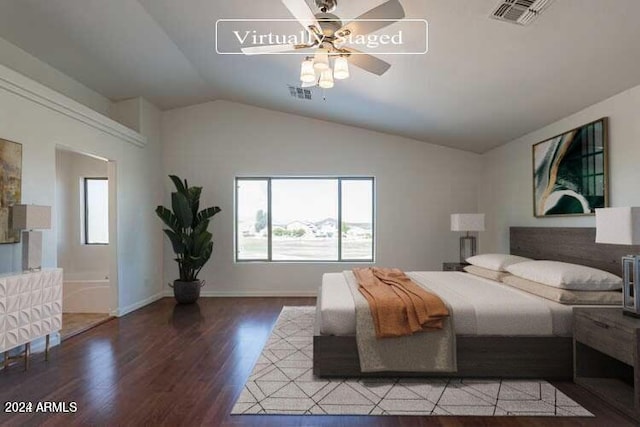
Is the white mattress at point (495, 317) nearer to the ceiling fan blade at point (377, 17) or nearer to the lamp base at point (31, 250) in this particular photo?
the ceiling fan blade at point (377, 17)

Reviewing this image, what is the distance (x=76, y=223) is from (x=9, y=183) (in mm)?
3212

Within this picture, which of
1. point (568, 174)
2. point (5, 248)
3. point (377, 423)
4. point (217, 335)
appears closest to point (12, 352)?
point (5, 248)

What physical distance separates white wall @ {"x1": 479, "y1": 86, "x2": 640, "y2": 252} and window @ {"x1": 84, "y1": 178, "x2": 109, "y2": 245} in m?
6.29

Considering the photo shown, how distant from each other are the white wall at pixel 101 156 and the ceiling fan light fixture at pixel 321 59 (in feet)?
8.70

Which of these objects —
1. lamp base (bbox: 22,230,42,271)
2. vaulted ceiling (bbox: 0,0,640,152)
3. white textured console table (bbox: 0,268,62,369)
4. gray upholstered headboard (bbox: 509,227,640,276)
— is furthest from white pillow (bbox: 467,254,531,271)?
lamp base (bbox: 22,230,42,271)

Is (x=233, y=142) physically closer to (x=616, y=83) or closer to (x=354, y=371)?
(x=354, y=371)

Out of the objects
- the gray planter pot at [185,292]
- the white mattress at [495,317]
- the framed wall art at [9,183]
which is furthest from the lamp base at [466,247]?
the framed wall art at [9,183]

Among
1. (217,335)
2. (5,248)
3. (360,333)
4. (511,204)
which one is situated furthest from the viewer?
(511,204)

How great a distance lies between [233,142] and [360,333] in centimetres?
431

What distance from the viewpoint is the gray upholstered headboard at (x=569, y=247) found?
308 centimetres

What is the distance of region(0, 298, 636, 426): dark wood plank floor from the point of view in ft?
7.27

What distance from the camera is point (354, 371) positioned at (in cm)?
272

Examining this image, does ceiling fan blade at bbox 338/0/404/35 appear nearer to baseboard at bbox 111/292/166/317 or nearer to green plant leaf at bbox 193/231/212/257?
green plant leaf at bbox 193/231/212/257

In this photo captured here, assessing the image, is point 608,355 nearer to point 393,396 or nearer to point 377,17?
point 393,396
